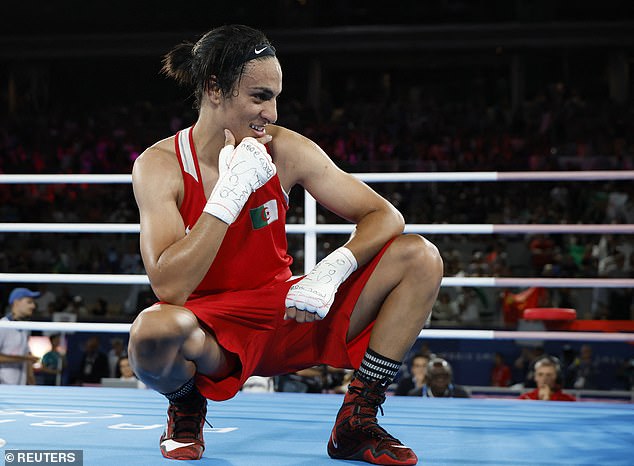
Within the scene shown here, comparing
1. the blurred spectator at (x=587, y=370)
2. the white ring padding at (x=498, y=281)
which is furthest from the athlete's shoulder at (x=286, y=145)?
the blurred spectator at (x=587, y=370)

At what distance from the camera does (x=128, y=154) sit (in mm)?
12578

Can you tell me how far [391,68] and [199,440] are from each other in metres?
14.1

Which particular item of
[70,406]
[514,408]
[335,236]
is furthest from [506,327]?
[70,406]

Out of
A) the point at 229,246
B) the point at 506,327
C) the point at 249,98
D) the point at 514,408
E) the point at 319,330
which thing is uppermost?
the point at 249,98

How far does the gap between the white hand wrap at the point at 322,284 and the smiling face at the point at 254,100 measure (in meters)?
0.37

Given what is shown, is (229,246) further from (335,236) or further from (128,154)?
(128,154)

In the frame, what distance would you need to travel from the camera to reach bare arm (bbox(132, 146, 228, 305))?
173cm

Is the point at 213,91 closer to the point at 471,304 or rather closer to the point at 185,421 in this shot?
the point at 185,421

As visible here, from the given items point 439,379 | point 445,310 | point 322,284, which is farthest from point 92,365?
point 322,284

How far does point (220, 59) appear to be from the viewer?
1939 millimetres

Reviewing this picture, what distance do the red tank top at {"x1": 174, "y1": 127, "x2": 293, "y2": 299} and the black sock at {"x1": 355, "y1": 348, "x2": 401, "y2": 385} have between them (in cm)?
31

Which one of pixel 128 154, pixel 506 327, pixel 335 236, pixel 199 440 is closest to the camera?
pixel 199 440

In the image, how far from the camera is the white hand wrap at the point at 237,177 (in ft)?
5.73

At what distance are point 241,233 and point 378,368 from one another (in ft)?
1.52
